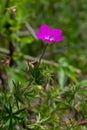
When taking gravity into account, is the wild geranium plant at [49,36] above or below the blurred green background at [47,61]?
above

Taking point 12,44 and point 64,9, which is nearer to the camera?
point 12,44

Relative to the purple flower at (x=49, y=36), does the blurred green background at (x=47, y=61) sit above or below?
below

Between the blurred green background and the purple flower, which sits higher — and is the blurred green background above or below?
below

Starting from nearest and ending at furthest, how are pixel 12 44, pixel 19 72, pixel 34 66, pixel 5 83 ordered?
pixel 34 66
pixel 5 83
pixel 19 72
pixel 12 44

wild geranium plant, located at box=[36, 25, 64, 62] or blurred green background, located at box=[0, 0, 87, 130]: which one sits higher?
wild geranium plant, located at box=[36, 25, 64, 62]

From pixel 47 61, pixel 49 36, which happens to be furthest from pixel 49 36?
pixel 47 61

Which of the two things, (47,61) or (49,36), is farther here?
(47,61)

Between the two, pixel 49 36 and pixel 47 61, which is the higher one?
pixel 49 36

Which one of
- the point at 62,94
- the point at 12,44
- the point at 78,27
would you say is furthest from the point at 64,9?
the point at 62,94

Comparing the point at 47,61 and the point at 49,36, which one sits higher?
the point at 49,36

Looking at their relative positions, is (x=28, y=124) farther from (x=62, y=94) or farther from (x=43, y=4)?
(x=43, y=4)

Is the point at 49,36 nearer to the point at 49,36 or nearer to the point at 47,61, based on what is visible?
the point at 49,36
